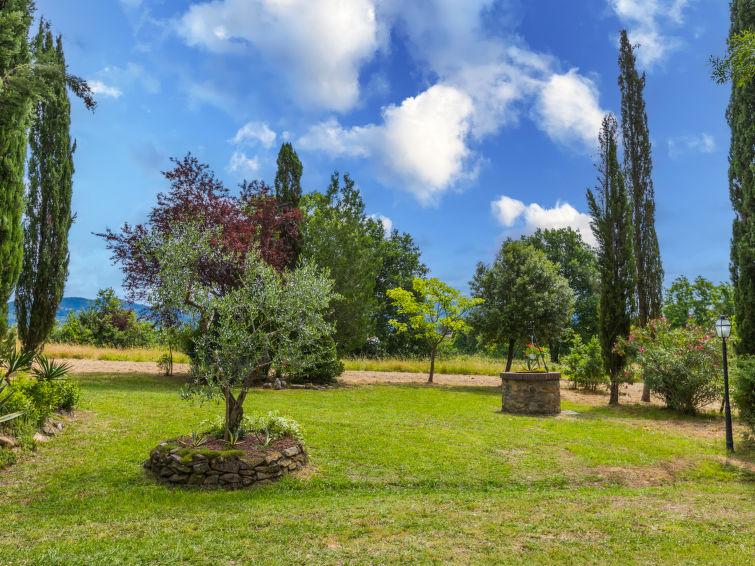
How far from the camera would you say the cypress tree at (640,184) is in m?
17.0

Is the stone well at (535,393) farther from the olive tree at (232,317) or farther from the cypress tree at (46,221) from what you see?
the cypress tree at (46,221)

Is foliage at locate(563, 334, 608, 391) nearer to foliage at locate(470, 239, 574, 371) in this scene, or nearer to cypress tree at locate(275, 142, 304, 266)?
foliage at locate(470, 239, 574, 371)

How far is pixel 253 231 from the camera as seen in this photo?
16.4 metres

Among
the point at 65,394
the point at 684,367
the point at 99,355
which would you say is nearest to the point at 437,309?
the point at 684,367

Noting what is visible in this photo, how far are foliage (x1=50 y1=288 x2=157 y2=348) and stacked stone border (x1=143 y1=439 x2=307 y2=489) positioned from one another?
21633 millimetres

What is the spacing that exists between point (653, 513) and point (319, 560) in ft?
13.2

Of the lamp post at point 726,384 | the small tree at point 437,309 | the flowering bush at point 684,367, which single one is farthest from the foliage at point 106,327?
the lamp post at point 726,384

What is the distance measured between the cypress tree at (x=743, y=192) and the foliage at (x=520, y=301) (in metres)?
8.00

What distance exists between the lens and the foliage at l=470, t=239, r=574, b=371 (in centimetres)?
1973

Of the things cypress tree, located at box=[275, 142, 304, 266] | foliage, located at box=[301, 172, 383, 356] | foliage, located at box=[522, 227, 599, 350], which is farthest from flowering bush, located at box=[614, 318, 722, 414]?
foliage, located at box=[522, 227, 599, 350]

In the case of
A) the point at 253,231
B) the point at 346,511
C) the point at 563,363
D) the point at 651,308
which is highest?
the point at 253,231

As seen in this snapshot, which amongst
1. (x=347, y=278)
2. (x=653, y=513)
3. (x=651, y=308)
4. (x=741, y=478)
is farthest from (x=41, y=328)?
(x=651, y=308)

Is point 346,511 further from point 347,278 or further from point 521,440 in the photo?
point 347,278

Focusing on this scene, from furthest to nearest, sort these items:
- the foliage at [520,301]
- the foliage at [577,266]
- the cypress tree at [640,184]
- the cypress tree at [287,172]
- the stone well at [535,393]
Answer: the foliage at [577,266] → the cypress tree at [287,172] → the foliage at [520,301] → the cypress tree at [640,184] → the stone well at [535,393]
